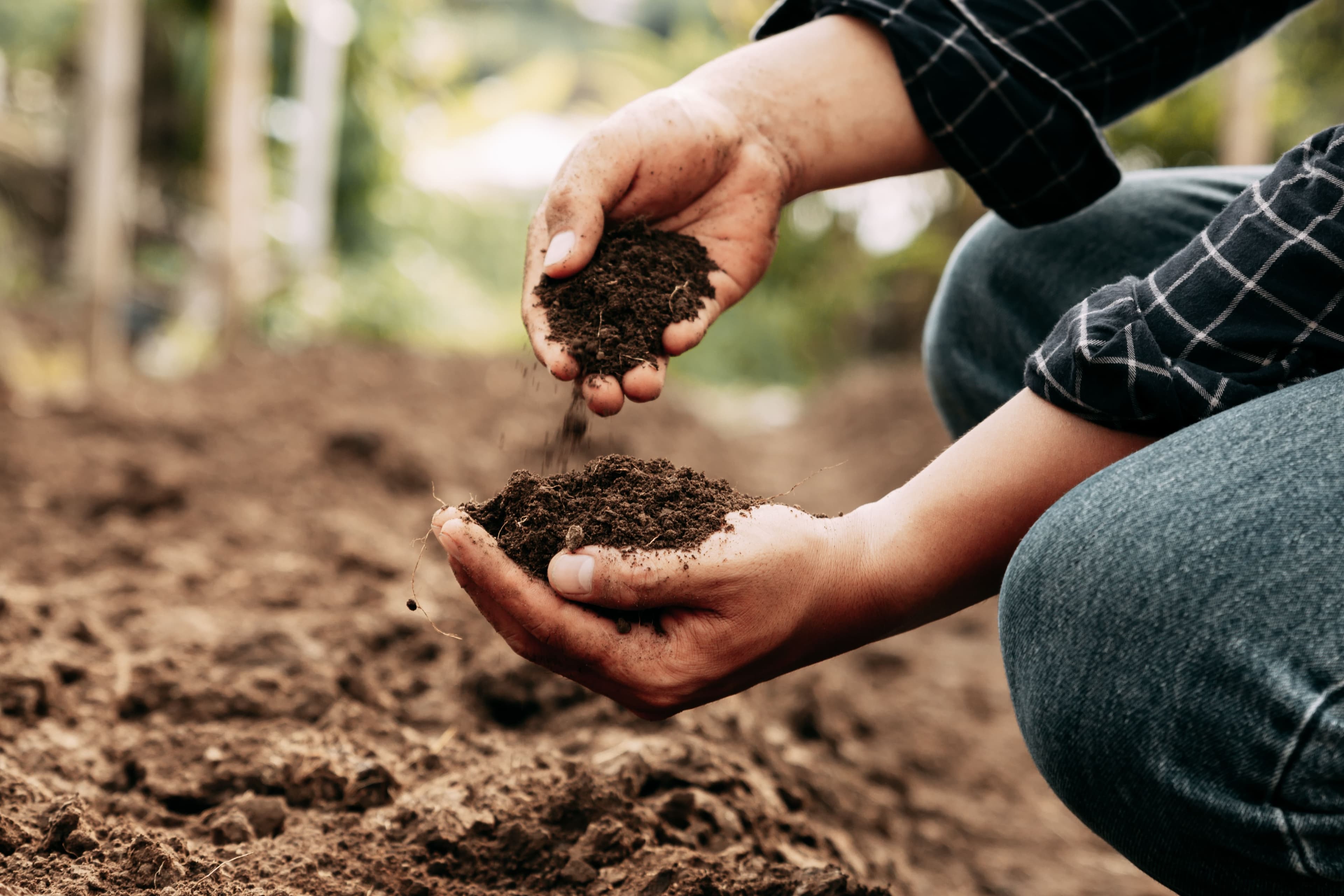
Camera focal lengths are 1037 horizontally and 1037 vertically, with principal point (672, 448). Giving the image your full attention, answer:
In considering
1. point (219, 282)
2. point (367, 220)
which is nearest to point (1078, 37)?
point (219, 282)

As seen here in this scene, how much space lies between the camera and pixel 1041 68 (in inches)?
63.6

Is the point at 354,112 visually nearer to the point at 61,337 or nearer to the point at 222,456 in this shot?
the point at 61,337

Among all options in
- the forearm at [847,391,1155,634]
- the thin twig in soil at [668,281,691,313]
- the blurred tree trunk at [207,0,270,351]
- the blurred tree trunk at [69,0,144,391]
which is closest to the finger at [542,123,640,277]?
the thin twig in soil at [668,281,691,313]

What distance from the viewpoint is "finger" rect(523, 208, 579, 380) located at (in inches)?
52.9

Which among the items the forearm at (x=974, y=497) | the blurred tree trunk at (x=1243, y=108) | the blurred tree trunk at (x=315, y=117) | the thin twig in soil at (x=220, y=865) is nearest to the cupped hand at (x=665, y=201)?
the forearm at (x=974, y=497)

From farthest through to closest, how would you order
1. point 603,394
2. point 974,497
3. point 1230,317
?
point 603,394 < point 974,497 < point 1230,317

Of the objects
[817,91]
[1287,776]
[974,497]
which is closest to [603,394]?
[974,497]

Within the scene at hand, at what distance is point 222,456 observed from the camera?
127 inches

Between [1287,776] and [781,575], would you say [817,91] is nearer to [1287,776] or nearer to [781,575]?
[781,575]

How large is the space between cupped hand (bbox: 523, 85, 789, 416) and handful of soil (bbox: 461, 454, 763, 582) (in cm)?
11

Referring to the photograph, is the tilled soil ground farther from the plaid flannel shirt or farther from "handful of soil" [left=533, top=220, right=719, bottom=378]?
the plaid flannel shirt

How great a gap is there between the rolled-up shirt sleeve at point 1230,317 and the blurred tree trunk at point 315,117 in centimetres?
666

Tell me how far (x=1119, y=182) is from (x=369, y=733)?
1489 mm

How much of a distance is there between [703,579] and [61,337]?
5697mm
